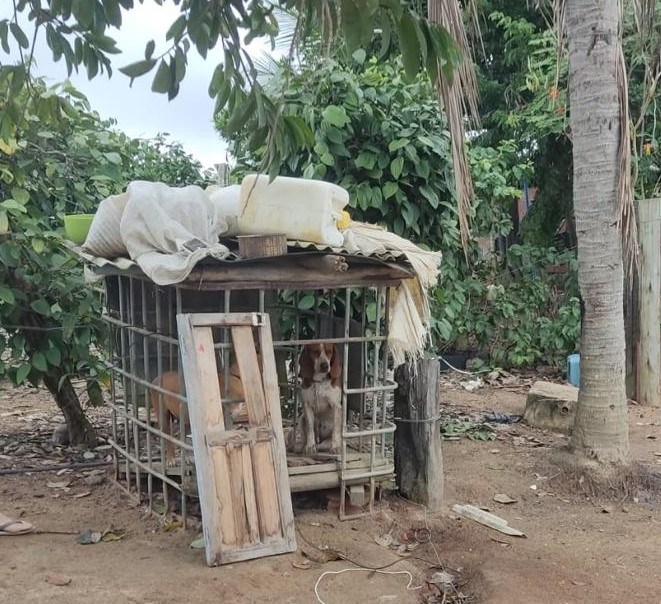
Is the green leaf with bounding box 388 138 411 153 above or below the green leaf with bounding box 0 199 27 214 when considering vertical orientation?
above

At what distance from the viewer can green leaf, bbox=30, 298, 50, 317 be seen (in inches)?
213

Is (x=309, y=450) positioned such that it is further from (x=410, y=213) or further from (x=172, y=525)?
(x=410, y=213)

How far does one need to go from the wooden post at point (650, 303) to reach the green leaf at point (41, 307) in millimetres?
5958

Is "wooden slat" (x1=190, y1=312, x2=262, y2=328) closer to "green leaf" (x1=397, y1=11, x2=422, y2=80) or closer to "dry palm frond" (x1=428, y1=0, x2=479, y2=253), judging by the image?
Result: "dry palm frond" (x1=428, y1=0, x2=479, y2=253)

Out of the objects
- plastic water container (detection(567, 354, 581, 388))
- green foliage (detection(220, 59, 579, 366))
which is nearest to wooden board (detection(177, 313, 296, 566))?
green foliage (detection(220, 59, 579, 366))

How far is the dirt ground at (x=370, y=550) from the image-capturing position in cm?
358

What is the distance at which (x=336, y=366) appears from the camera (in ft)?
16.0

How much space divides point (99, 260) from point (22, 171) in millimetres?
1494

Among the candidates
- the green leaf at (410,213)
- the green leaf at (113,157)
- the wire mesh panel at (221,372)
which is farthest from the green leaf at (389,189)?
the green leaf at (113,157)

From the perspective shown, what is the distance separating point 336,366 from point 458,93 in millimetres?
2015

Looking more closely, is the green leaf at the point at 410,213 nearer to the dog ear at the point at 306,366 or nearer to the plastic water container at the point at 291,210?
the dog ear at the point at 306,366

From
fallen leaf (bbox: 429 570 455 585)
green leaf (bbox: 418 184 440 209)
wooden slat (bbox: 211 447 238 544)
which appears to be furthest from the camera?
green leaf (bbox: 418 184 440 209)

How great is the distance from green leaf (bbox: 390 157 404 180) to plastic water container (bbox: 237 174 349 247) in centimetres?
158

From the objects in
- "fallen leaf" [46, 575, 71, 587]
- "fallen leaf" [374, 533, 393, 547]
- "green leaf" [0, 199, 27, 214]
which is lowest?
"fallen leaf" [374, 533, 393, 547]
